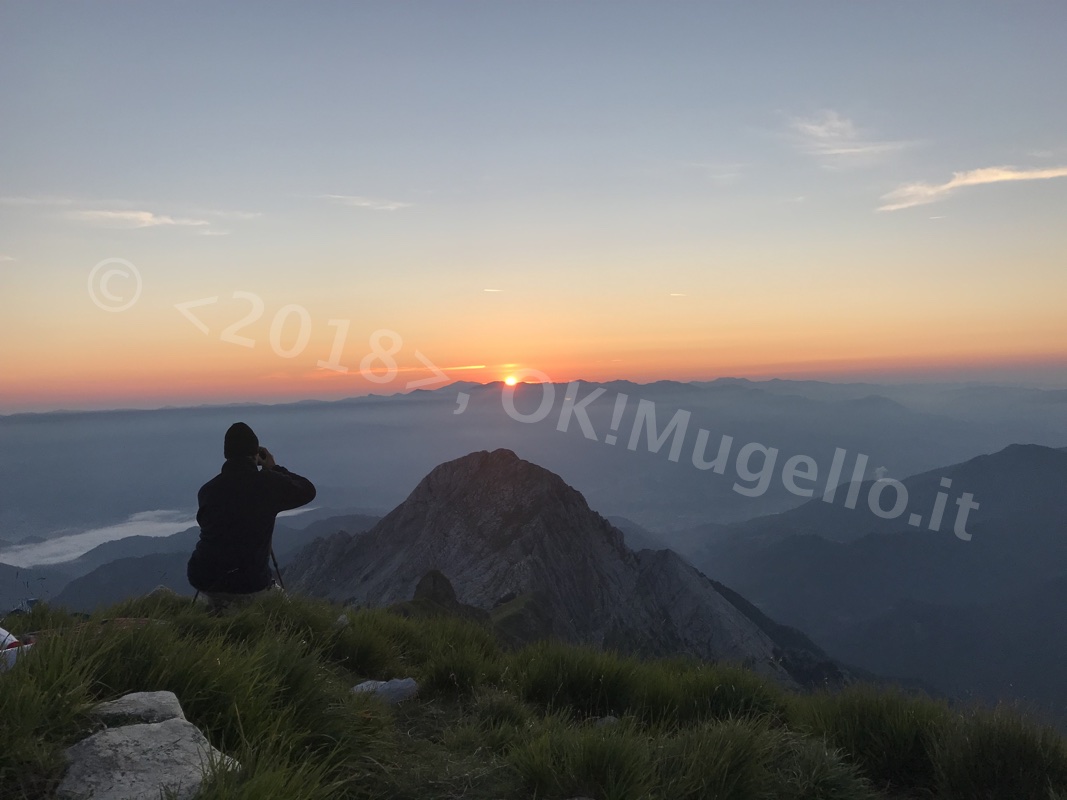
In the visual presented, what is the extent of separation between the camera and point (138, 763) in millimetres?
2803

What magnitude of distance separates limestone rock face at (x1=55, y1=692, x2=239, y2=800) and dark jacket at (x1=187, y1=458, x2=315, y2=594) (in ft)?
14.3

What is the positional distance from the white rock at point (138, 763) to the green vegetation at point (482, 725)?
108mm

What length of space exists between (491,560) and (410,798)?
268 ft

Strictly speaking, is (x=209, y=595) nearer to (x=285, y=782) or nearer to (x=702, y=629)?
(x=285, y=782)

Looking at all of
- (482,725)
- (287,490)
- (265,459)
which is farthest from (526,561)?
(482,725)

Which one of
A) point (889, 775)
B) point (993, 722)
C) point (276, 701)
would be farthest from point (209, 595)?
point (993, 722)

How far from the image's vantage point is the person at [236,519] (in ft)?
24.2

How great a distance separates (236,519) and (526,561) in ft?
246

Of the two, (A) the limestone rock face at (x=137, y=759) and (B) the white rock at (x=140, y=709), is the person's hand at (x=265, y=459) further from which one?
(A) the limestone rock face at (x=137, y=759)

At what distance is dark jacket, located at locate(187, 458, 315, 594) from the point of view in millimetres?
7375

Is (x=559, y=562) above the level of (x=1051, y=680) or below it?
above

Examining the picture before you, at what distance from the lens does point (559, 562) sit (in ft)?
277

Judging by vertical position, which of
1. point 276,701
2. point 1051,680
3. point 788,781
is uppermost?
point 276,701

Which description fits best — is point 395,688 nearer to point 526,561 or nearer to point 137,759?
point 137,759
